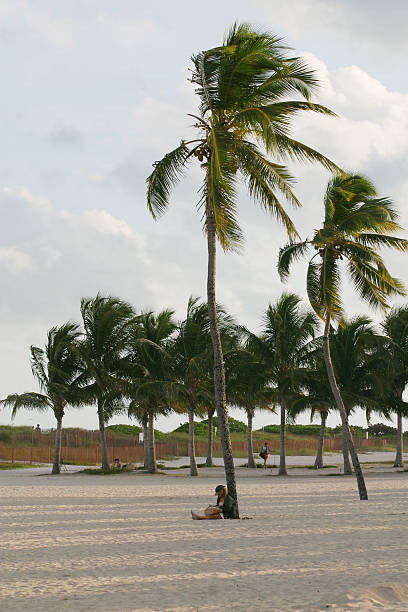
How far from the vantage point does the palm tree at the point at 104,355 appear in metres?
31.3

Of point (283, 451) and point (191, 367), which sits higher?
point (191, 367)

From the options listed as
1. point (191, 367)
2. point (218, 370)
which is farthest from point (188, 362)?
point (218, 370)

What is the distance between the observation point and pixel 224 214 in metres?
14.5

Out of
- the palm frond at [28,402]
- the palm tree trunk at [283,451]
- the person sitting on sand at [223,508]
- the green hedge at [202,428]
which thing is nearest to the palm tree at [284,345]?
the palm tree trunk at [283,451]

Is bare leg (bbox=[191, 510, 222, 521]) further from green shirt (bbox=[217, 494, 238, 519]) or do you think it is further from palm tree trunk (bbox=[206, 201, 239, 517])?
palm tree trunk (bbox=[206, 201, 239, 517])

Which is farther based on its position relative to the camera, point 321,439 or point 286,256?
point 321,439

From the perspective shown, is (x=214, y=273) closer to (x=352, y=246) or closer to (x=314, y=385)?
(x=352, y=246)

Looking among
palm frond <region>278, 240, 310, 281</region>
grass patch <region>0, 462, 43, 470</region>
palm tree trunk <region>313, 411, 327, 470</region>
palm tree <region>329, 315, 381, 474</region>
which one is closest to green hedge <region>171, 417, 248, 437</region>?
grass patch <region>0, 462, 43, 470</region>

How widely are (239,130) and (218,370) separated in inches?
207

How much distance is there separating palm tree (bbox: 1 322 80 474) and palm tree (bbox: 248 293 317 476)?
8461mm

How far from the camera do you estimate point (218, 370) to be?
14.6 m

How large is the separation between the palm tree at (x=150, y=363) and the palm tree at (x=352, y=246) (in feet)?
40.4

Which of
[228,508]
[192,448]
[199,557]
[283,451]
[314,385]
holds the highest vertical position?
[314,385]

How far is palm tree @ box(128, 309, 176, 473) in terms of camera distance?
30.9m
